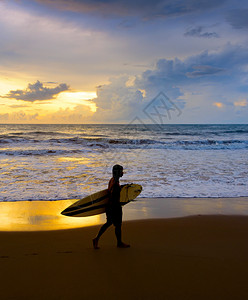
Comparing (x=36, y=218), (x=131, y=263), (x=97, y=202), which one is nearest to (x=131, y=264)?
(x=131, y=263)

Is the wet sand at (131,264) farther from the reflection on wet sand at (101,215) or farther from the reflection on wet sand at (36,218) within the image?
the reflection on wet sand at (101,215)

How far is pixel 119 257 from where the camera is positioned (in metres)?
3.45

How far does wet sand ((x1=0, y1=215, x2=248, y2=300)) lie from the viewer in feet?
8.88

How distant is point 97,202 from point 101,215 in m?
1.64

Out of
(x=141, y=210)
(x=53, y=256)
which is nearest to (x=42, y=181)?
(x=141, y=210)

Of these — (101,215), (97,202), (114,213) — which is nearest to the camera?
(114,213)

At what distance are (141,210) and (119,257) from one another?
2.39 meters

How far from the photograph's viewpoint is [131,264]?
326 centimetres

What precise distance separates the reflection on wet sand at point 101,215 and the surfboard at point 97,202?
3.12 feet

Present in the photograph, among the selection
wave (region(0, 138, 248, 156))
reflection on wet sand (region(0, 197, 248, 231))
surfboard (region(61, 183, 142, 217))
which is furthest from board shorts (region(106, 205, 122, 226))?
wave (region(0, 138, 248, 156))

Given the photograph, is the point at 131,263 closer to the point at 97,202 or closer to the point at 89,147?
the point at 97,202

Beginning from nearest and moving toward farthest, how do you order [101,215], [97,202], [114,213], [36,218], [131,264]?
1. [131,264]
2. [114,213]
3. [97,202]
4. [36,218]
5. [101,215]

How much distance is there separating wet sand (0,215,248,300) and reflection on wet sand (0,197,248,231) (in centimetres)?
42

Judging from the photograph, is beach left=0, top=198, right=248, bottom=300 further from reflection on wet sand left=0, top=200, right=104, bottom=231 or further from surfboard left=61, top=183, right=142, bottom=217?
surfboard left=61, top=183, right=142, bottom=217
